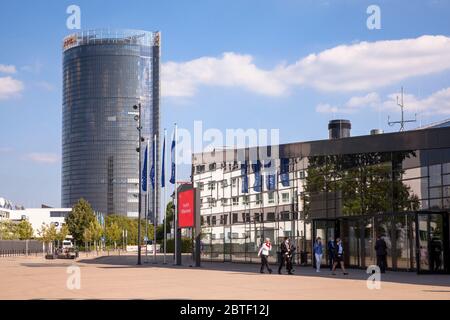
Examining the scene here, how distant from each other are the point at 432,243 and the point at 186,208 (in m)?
15.8

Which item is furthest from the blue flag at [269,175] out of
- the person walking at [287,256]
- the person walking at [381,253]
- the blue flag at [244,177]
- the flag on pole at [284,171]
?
the person walking at [381,253]

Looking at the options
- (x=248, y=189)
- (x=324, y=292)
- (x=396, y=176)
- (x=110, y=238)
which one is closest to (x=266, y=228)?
(x=248, y=189)

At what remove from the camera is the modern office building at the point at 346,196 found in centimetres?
3175

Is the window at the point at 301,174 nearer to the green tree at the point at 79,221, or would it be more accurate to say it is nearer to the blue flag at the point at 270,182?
the blue flag at the point at 270,182

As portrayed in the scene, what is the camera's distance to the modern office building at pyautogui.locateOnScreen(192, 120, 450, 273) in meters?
31.8

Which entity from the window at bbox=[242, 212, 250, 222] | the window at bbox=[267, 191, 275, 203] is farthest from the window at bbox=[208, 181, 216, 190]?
the window at bbox=[267, 191, 275, 203]

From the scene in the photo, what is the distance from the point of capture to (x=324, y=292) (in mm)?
20391

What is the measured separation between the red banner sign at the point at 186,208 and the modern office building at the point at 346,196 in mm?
5325

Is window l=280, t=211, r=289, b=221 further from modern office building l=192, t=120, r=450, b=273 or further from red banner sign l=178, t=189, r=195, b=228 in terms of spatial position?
red banner sign l=178, t=189, r=195, b=228

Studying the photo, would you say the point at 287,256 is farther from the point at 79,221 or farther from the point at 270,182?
the point at 79,221

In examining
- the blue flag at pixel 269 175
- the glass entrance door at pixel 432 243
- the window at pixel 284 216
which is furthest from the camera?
the blue flag at pixel 269 175

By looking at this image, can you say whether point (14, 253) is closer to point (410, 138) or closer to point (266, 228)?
point (266, 228)

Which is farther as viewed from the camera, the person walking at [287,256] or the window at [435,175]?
the person walking at [287,256]

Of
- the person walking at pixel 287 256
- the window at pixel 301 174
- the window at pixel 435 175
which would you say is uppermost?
the window at pixel 301 174
